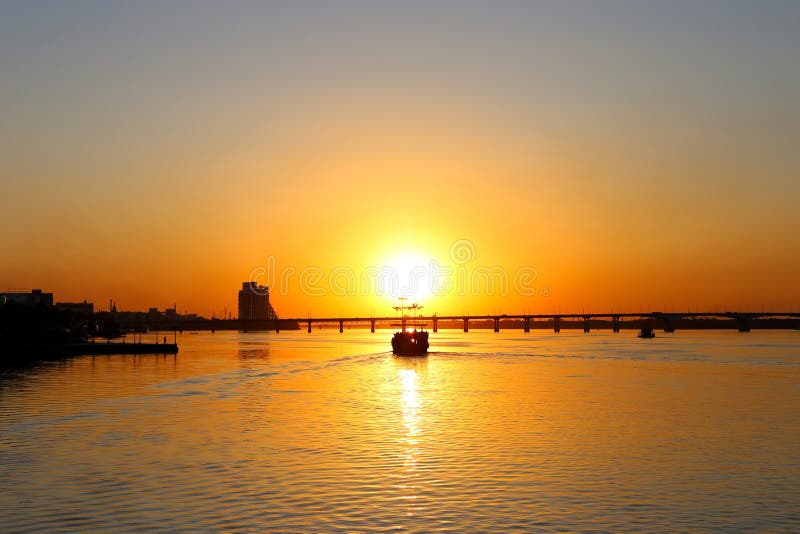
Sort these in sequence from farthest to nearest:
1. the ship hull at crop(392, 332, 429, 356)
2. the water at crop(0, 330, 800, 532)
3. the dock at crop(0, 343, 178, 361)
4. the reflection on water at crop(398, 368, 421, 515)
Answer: the ship hull at crop(392, 332, 429, 356) → the dock at crop(0, 343, 178, 361) → the reflection on water at crop(398, 368, 421, 515) → the water at crop(0, 330, 800, 532)

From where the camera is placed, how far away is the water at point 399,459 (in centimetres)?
2773

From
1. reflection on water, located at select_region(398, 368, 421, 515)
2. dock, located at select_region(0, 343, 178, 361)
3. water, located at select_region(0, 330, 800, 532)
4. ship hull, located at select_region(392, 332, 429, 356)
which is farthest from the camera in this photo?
ship hull, located at select_region(392, 332, 429, 356)

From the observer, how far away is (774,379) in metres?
Result: 97.0

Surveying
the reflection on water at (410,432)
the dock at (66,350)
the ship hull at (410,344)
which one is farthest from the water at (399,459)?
the ship hull at (410,344)

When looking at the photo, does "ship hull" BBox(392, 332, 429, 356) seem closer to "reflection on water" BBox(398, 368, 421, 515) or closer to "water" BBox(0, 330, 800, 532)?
"reflection on water" BBox(398, 368, 421, 515)

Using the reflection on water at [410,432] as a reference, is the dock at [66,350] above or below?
above

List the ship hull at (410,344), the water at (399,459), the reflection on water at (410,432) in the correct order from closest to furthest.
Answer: the water at (399,459) < the reflection on water at (410,432) < the ship hull at (410,344)

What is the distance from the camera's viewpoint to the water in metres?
27.7

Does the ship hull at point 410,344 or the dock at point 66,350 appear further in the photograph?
the ship hull at point 410,344

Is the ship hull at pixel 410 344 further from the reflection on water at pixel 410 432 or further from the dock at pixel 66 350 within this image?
the reflection on water at pixel 410 432

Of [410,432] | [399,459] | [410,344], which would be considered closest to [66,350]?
[410,344]

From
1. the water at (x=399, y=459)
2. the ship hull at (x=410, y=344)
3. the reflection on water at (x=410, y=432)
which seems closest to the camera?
the water at (x=399, y=459)

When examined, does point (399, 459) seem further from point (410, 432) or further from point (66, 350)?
point (66, 350)

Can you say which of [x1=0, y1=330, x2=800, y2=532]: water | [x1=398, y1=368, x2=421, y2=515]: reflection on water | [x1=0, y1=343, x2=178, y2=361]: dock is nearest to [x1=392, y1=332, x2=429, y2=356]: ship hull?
[x1=0, y1=343, x2=178, y2=361]: dock
